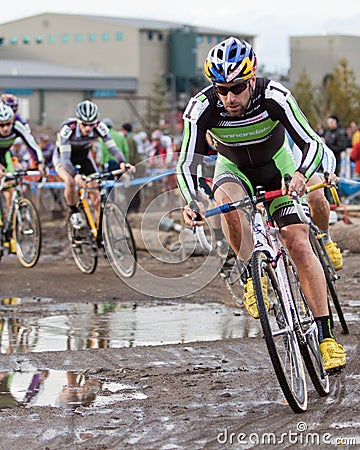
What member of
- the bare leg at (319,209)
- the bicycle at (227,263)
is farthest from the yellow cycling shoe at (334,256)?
the bicycle at (227,263)

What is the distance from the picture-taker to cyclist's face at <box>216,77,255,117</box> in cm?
627

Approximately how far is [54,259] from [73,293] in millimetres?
4195

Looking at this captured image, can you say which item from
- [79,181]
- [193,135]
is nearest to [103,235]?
[79,181]

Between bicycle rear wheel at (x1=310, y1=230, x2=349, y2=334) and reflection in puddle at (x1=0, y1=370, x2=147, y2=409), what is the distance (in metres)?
2.15

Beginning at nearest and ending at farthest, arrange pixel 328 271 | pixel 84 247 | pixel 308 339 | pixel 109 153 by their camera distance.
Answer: pixel 308 339 < pixel 328 271 < pixel 84 247 < pixel 109 153

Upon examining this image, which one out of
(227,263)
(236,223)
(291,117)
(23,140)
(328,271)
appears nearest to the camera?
(291,117)

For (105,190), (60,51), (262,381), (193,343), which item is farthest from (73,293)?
(60,51)

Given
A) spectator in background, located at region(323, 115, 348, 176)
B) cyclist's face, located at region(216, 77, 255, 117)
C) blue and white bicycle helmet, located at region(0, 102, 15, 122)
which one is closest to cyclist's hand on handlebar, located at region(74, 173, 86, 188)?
blue and white bicycle helmet, located at region(0, 102, 15, 122)

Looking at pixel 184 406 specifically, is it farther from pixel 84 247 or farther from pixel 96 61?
pixel 96 61

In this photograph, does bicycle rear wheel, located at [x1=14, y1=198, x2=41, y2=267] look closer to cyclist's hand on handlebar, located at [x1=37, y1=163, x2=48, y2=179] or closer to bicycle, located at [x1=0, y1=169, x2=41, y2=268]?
bicycle, located at [x1=0, y1=169, x2=41, y2=268]

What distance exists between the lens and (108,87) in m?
71.8

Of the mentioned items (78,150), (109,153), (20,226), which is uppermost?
(109,153)

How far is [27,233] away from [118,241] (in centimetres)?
146

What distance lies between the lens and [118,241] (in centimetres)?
1243
